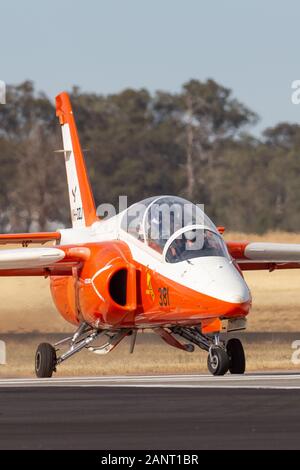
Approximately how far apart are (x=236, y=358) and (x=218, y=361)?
58.1 inches

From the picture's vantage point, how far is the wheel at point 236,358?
21141 mm

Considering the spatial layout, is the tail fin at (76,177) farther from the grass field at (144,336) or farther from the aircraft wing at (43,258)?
the grass field at (144,336)

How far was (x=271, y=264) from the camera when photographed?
25156 mm

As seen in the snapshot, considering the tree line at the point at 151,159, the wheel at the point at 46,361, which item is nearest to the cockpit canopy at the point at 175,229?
the wheel at the point at 46,361

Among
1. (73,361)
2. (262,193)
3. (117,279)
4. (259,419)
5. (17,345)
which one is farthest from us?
(262,193)

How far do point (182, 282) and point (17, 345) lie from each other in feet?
36.5

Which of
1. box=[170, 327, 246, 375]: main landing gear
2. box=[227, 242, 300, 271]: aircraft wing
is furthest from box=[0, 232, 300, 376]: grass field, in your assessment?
box=[170, 327, 246, 375]: main landing gear

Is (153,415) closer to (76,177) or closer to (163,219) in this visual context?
(163,219)

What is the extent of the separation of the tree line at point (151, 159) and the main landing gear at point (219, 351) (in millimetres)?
27142

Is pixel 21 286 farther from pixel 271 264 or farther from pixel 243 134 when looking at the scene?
pixel 243 134

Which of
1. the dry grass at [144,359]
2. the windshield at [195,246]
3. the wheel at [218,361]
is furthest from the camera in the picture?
the dry grass at [144,359]

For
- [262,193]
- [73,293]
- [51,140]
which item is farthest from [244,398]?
[262,193]

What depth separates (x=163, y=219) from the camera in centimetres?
2078

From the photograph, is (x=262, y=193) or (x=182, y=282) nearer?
(x=182, y=282)
